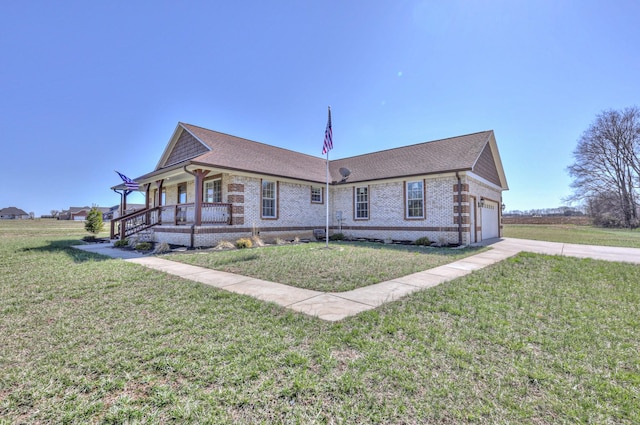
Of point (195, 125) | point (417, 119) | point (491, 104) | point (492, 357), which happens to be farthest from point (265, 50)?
point (492, 357)

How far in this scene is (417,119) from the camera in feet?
50.7

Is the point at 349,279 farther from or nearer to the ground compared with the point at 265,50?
nearer to the ground

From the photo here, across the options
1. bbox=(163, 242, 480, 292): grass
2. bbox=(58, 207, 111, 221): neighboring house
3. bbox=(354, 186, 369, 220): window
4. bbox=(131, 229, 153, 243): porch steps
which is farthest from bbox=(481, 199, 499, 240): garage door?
bbox=(58, 207, 111, 221): neighboring house

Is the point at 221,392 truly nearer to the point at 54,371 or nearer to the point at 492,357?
the point at 54,371

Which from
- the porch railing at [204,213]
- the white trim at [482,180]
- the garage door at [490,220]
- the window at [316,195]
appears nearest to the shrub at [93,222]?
the porch railing at [204,213]

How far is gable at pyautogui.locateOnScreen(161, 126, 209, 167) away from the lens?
14.5 metres

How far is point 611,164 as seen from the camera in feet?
112

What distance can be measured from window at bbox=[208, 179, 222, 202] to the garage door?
15.2m

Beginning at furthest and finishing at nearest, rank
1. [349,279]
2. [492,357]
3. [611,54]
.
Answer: [611,54] → [349,279] → [492,357]

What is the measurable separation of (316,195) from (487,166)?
10496 millimetres

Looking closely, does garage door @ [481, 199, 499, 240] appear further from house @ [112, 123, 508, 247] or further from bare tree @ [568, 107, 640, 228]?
bare tree @ [568, 107, 640, 228]

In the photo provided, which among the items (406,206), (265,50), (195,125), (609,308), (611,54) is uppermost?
(265,50)

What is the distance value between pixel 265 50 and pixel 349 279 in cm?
1232

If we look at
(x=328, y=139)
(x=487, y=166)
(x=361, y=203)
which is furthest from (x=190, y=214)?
(x=487, y=166)
